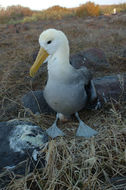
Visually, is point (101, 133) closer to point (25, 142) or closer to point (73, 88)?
point (73, 88)

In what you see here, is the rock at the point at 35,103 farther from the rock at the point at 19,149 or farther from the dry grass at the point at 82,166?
the dry grass at the point at 82,166

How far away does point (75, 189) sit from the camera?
1.10 m

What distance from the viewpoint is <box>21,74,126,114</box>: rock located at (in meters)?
2.05

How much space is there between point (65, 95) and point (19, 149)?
0.64m

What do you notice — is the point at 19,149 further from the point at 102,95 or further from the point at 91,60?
the point at 91,60

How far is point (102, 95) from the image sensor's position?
2062 mm

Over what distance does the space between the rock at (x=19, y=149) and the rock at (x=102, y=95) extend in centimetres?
65

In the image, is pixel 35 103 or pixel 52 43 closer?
pixel 52 43

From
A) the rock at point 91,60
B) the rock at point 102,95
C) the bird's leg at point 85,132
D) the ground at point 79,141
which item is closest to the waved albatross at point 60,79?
the bird's leg at point 85,132

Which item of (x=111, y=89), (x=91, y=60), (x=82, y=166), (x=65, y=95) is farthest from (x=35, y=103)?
(x=91, y=60)

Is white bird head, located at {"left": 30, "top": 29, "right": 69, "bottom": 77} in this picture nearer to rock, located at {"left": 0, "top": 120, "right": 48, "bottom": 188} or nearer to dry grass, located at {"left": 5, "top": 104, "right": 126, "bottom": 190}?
rock, located at {"left": 0, "top": 120, "right": 48, "bottom": 188}

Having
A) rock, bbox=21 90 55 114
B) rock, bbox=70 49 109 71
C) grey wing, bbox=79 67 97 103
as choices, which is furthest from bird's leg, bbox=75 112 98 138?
rock, bbox=70 49 109 71

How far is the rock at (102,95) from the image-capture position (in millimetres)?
2055

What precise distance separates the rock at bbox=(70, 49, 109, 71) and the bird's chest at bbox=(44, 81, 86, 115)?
1034 mm
